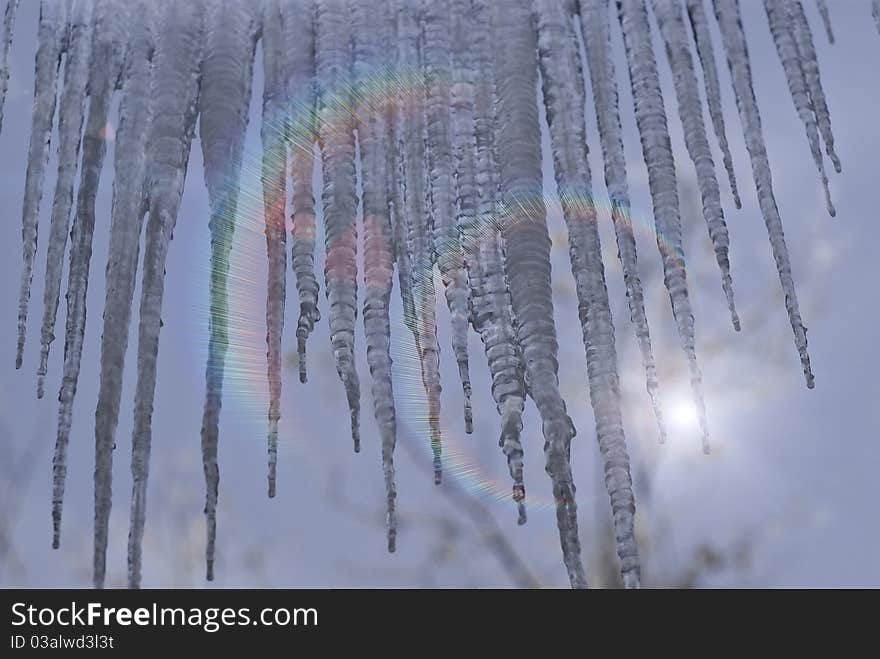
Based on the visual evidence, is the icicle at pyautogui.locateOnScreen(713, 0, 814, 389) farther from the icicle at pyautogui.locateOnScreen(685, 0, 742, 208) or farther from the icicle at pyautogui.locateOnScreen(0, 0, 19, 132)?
the icicle at pyautogui.locateOnScreen(0, 0, 19, 132)

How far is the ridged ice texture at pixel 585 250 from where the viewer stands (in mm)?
1938

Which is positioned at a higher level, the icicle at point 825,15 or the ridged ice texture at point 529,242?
the icicle at point 825,15

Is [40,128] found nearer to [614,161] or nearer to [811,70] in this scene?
[614,161]

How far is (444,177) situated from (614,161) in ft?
1.30

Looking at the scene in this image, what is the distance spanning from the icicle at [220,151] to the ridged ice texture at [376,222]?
0.97ft

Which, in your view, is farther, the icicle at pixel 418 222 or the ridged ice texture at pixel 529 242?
the icicle at pixel 418 222

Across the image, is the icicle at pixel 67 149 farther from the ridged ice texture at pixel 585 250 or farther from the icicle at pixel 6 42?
the ridged ice texture at pixel 585 250

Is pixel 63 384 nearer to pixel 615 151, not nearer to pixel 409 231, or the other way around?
pixel 409 231

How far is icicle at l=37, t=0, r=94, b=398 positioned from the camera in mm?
2250

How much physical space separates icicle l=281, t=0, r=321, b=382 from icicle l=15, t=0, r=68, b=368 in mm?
628

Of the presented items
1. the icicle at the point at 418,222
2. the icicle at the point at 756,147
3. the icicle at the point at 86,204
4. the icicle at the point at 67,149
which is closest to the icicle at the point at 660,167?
the icicle at the point at 756,147

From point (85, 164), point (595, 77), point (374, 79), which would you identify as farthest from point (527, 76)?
point (85, 164)

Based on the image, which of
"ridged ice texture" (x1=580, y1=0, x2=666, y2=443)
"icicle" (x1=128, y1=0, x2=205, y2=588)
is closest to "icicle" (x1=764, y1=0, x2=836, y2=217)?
Answer: "ridged ice texture" (x1=580, y1=0, x2=666, y2=443)

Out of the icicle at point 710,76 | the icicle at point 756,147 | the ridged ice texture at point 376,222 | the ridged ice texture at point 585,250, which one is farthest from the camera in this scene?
the icicle at point 710,76
